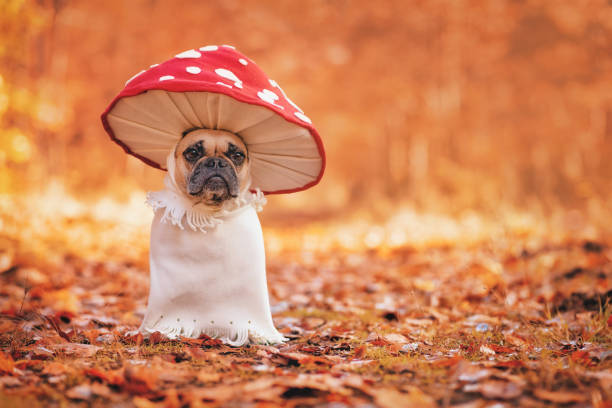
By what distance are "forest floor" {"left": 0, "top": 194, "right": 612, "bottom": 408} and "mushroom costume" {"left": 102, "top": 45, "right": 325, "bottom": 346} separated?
0.17 m

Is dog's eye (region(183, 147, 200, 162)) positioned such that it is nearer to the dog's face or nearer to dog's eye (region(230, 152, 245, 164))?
the dog's face

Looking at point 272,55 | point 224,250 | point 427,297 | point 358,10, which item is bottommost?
point 427,297

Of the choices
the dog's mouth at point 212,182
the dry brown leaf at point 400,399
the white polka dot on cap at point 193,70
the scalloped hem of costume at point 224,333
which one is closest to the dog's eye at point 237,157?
the dog's mouth at point 212,182

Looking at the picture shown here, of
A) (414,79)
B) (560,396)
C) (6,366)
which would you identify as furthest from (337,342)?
(414,79)

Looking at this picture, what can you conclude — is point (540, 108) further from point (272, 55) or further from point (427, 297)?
point (427, 297)

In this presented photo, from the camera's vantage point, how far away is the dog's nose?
2.39 metres

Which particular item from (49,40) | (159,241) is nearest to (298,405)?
(159,241)

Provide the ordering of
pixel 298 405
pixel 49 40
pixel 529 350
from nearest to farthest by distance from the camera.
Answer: pixel 298 405 → pixel 529 350 → pixel 49 40

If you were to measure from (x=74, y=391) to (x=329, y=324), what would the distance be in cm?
181

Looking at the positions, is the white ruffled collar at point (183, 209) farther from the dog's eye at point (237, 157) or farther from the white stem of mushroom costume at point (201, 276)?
the dog's eye at point (237, 157)

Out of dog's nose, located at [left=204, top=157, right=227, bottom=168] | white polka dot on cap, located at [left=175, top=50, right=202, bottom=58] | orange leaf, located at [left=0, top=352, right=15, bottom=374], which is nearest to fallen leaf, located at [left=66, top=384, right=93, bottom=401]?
orange leaf, located at [left=0, top=352, right=15, bottom=374]

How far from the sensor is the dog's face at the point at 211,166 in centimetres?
238

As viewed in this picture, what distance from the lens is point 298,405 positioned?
1.54m

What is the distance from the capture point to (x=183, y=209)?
2.50 meters
